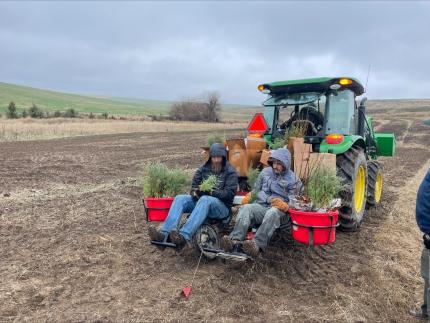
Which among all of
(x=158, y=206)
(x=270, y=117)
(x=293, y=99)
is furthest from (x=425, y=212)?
(x=270, y=117)

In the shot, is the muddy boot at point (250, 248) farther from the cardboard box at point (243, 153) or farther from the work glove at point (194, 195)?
the cardboard box at point (243, 153)

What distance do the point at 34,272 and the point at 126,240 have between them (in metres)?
1.33

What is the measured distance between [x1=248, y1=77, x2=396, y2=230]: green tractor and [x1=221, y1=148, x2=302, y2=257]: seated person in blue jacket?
1.16 meters

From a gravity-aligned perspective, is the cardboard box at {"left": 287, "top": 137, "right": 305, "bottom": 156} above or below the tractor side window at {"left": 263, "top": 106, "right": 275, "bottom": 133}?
below

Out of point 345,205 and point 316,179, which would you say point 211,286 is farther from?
point 345,205

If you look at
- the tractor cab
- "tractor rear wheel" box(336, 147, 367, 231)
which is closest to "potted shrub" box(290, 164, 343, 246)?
"tractor rear wheel" box(336, 147, 367, 231)

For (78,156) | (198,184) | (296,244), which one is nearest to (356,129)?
(296,244)

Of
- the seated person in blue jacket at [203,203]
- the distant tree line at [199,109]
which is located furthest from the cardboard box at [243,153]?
the distant tree line at [199,109]

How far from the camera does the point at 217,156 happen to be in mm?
5293

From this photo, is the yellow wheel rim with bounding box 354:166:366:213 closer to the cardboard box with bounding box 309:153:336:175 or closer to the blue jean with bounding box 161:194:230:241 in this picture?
the cardboard box with bounding box 309:153:336:175

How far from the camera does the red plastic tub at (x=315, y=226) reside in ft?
14.3

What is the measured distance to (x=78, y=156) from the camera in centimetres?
1507

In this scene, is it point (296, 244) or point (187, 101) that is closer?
point (296, 244)

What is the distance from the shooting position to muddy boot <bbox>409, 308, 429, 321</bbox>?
3.95m
